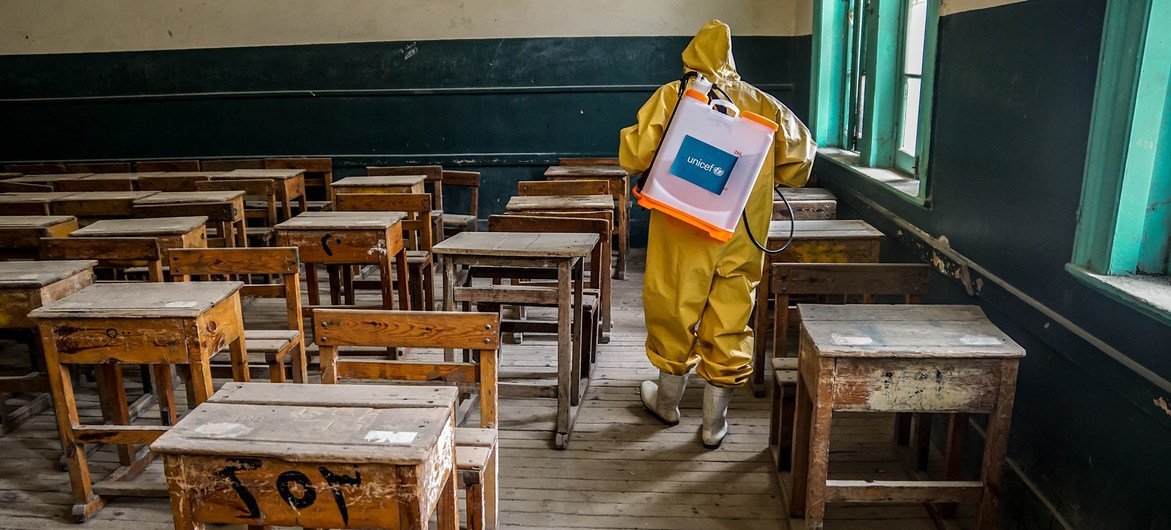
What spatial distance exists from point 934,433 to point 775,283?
863 mm

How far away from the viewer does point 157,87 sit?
721 cm

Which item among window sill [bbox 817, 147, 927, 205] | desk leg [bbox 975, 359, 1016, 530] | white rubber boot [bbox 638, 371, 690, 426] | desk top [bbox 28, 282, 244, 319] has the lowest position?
white rubber boot [bbox 638, 371, 690, 426]

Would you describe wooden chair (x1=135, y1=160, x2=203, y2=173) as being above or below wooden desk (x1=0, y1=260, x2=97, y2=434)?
above

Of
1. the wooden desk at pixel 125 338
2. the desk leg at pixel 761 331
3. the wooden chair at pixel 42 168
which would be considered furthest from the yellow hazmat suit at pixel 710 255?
the wooden chair at pixel 42 168

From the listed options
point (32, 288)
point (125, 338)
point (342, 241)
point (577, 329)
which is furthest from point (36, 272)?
point (577, 329)

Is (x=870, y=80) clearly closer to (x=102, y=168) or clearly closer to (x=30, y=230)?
(x=30, y=230)

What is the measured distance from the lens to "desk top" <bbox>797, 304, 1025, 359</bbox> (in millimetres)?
2072

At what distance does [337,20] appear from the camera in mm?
6879

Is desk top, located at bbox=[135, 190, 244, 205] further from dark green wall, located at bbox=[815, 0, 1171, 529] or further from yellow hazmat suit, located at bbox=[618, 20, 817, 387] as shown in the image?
dark green wall, located at bbox=[815, 0, 1171, 529]

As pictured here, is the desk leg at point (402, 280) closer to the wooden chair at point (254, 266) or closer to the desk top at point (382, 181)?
the wooden chair at point (254, 266)

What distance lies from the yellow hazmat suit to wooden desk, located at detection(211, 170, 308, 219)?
3.24 metres

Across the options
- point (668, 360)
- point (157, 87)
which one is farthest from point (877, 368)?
point (157, 87)

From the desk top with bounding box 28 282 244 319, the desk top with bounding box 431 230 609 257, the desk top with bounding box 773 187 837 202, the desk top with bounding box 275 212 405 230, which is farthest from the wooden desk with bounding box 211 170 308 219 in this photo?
the desk top with bounding box 773 187 837 202

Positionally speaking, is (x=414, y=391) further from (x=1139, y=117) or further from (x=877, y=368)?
(x=1139, y=117)
